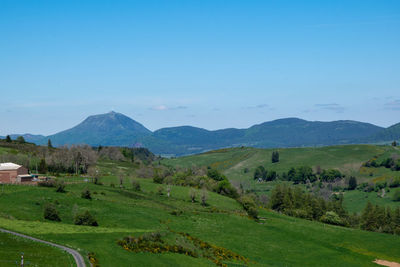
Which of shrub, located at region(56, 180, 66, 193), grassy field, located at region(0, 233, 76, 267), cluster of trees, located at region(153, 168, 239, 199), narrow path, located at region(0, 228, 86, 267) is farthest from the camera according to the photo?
cluster of trees, located at region(153, 168, 239, 199)

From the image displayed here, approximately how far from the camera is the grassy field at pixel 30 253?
43.5 meters

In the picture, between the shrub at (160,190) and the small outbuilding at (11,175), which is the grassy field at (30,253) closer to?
the small outbuilding at (11,175)

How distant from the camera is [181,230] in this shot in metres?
93.5

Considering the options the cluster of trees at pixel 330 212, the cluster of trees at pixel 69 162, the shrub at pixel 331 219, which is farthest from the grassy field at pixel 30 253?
the cluster of trees at pixel 69 162

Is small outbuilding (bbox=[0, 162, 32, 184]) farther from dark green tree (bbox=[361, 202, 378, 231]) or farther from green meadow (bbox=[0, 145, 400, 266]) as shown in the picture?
dark green tree (bbox=[361, 202, 378, 231])

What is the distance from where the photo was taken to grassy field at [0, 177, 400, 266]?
62438 mm

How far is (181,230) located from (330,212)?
252 ft

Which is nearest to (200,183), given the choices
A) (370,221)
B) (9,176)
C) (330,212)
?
(330,212)

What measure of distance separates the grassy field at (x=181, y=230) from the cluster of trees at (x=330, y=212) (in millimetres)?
29435

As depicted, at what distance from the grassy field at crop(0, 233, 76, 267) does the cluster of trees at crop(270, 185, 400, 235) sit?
11780 cm

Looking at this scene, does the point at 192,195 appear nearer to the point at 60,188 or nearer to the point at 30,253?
the point at 60,188

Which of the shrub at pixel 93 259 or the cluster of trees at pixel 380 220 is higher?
the shrub at pixel 93 259

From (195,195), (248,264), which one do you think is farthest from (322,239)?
(195,195)

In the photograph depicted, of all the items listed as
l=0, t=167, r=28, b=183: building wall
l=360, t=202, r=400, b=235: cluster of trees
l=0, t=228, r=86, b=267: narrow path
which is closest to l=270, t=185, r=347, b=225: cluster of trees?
l=360, t=202, r=400, b=235: cluster of trees
